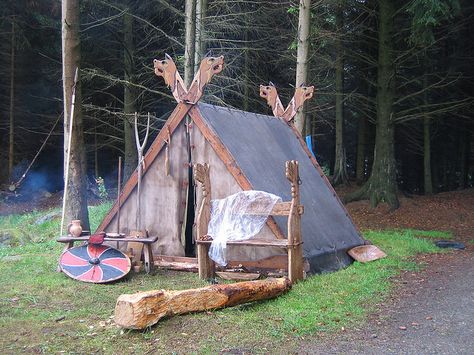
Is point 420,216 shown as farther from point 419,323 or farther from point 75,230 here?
point 75,230

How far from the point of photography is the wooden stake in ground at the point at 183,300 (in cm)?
440

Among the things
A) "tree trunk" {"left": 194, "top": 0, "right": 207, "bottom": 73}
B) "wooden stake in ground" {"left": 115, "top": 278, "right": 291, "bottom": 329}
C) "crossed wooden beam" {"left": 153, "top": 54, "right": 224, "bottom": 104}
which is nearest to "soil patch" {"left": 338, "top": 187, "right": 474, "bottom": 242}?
"tree trunk" {"left": 194, "top": 0, "right": 207, "bottom": 73}

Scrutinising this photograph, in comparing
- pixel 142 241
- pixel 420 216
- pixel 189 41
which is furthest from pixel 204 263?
pixel 420 216

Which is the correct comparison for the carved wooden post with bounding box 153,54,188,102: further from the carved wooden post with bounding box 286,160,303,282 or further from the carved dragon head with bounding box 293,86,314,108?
the carved dragon head with bounding box 293,86,314,108

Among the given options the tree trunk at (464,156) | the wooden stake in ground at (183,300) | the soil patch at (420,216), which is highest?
the tree trunk at (464,156)

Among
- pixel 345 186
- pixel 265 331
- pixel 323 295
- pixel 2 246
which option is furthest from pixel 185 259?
pixel 345 186

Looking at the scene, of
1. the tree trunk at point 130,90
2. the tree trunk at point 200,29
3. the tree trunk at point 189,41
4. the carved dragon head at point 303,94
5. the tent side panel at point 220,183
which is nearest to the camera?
the tent side panel at point 220,183

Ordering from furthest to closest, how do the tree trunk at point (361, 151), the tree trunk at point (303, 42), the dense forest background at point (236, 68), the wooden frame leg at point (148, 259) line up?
the tree trunk at point (361, 151)
the dense forest background at point (236, 68)
the tree trunk at point (303, 42)
the wooden frame leg at point (148, 259)

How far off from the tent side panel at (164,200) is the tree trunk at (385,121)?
7913 mm

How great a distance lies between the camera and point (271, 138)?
870cm

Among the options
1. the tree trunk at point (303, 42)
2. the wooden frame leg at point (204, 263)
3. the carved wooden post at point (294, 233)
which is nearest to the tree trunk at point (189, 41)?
the tree trunk at point (303, 42)

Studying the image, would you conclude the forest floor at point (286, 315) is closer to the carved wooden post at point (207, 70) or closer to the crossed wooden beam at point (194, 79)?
the crossed wooden beam at point (194, 79)

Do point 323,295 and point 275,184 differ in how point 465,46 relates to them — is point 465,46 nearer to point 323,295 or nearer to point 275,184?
point 275,184

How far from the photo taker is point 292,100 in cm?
955
